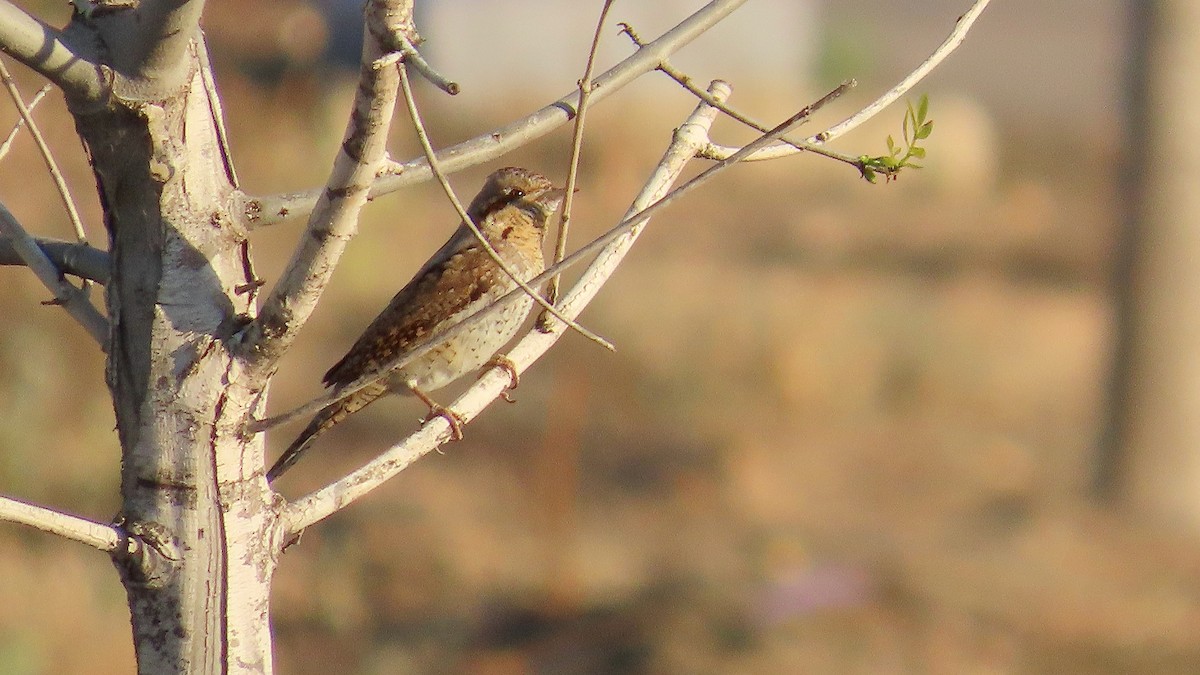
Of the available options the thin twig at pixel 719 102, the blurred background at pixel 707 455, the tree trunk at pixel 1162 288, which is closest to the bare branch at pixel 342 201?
the thin twig at pixel 719 102

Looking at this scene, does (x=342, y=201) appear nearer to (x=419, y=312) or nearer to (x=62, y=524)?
(x=62, y=524)

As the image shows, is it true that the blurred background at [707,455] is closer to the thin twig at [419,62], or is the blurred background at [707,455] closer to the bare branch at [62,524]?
the bare branch at [62,524]

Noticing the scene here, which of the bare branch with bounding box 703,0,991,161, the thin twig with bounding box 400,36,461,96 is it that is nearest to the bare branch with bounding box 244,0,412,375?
the thin twig with bounding box 400,36,461,96

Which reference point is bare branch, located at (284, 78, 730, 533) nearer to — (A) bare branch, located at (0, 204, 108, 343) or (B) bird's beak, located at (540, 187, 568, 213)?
(A) bare branch, located at (0, 204, 108, 343)

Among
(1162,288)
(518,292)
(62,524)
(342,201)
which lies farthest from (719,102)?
(1162,288)

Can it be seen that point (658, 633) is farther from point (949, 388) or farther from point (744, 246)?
point (744, 246)

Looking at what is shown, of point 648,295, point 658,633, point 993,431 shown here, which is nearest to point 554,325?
point 658,633
